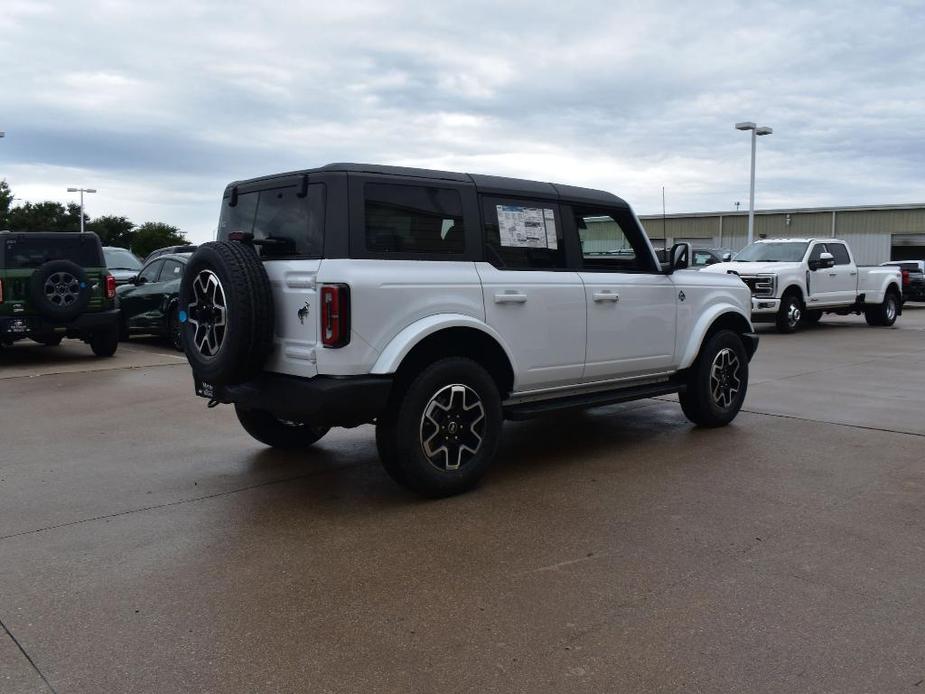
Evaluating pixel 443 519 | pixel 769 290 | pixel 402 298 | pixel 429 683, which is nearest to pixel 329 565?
pixel 443 519

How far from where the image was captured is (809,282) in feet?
56.6

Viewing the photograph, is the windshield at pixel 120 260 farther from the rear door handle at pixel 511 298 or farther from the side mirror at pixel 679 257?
the rear door handle at pixel 511 298

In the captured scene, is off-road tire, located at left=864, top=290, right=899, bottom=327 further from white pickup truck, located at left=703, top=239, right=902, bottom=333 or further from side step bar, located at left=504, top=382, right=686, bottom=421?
side step bar, located at left=504, top=382, right=686, bottom=421

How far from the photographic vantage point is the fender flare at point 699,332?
6.81 metres

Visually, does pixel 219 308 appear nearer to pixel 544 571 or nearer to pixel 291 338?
pixel 291 338

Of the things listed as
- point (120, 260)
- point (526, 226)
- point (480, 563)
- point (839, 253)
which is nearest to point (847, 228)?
point (839, 253)

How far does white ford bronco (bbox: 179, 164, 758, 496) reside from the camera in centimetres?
474

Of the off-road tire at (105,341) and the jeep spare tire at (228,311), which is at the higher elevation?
the jeep spare tire at (228,311)

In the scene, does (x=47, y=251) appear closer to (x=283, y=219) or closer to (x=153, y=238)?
(x=283, y=219)

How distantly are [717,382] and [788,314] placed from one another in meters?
10.6

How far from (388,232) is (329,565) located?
1942 millimetres

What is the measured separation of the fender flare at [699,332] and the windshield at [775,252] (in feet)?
37.1

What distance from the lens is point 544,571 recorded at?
13.2ft

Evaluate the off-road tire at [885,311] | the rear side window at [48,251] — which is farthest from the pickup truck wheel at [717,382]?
the off-road tire at [885,311]
